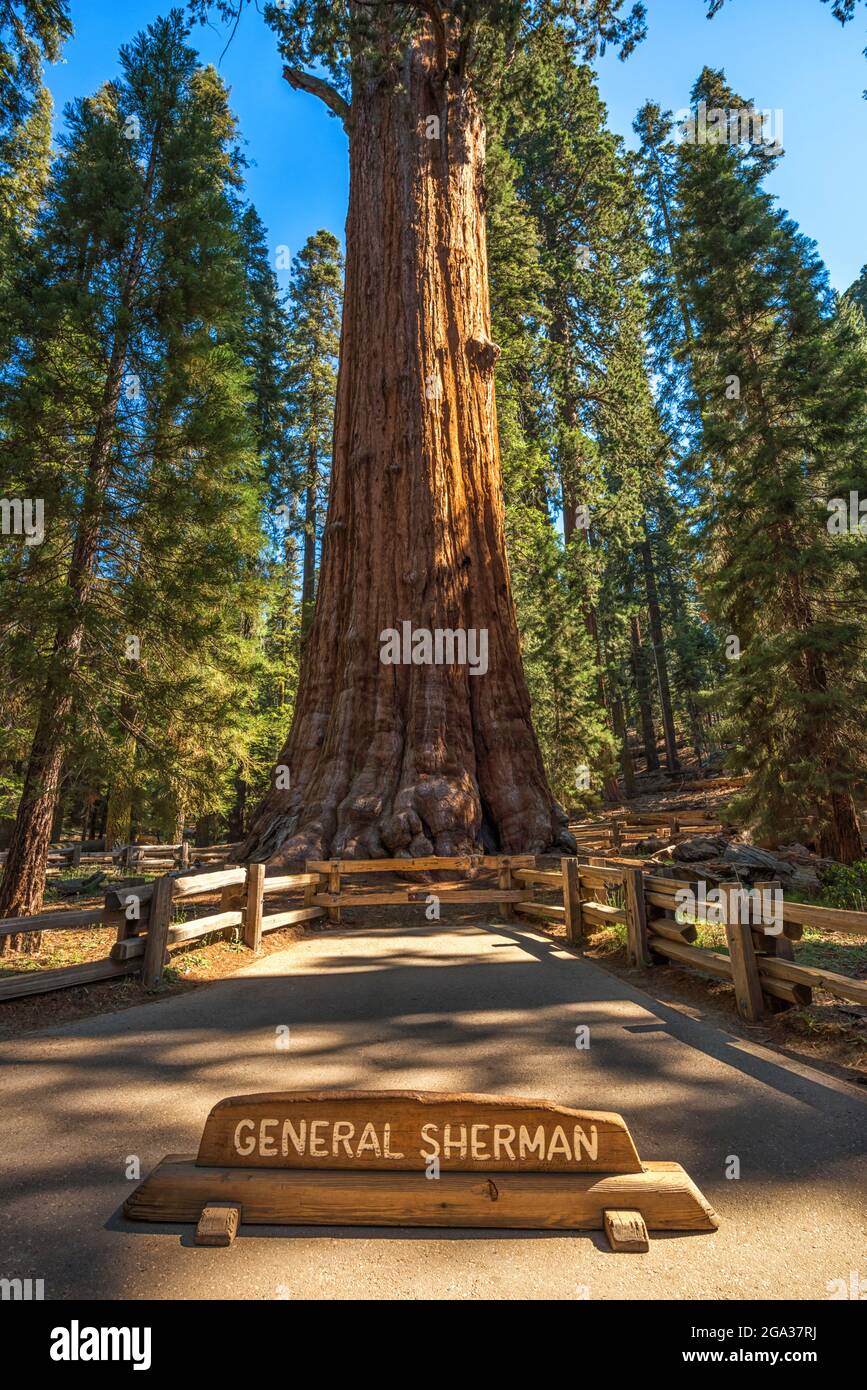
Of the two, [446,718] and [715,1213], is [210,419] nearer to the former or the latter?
[446,718]

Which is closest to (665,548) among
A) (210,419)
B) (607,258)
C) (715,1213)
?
(607,258)

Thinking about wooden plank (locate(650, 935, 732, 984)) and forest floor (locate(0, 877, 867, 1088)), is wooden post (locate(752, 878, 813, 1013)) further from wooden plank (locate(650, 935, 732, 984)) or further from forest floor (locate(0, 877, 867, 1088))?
wooden plank (locate(650, 935, 732, 984))

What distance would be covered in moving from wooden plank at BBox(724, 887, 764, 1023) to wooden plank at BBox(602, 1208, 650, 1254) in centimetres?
311

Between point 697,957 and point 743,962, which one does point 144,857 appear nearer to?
point 697,957

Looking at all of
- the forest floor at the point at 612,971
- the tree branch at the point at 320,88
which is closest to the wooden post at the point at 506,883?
the forest floor at the point at 612,971

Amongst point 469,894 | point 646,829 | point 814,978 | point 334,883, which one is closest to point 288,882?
point 334,883

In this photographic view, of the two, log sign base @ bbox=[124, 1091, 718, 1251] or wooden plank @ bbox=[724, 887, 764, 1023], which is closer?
log sign base @ bbox=[124, 1091, 718, 1251]

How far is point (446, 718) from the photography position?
37.4 ft

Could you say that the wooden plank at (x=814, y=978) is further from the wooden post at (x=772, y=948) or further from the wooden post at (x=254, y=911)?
the wooden post at (x=254, y=911)

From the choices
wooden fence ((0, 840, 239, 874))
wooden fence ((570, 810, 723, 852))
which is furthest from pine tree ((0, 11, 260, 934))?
A: wooden fence ((0, 840, 239, 874))

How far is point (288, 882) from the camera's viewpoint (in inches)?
331

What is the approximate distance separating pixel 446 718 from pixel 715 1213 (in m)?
8.92

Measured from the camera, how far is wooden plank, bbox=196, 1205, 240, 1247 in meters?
2.51

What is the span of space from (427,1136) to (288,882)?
6011 millimetres
